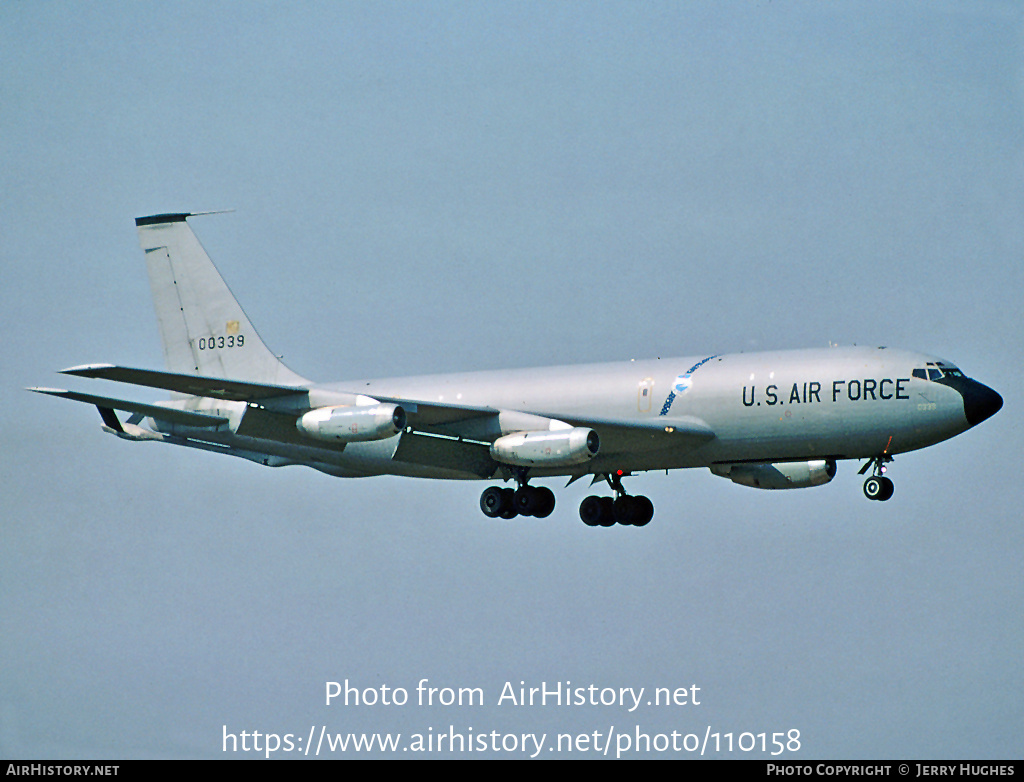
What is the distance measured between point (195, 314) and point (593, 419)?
16835 millimetres

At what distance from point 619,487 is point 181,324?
17045mm

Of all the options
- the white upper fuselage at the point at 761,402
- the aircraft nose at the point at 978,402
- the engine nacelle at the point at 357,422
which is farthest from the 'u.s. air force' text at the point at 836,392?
the engine nacelle at the point at 357,422

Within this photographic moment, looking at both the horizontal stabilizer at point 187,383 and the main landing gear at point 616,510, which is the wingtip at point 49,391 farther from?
the main landing gear at point 616,510

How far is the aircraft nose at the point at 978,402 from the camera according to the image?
46969 millimetres

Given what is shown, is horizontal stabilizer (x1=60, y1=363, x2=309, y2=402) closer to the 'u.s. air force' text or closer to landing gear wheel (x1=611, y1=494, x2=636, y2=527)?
landing gear wheel (x1=611, y1=494, x2=636, y2=527)

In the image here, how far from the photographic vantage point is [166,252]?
190 feet

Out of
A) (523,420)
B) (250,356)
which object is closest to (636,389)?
(523,420)

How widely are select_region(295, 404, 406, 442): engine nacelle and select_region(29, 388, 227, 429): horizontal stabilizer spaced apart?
21.4ft

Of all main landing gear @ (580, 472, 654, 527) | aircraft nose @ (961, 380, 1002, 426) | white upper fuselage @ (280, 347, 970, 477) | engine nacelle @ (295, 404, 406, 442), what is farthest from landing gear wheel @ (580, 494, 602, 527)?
aircraft nose @ (961, 380, 1002, 426)

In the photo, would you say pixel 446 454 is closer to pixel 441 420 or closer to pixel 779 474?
pixel 441 420

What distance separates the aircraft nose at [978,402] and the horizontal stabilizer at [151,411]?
79.0 feet

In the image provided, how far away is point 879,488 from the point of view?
47.8m

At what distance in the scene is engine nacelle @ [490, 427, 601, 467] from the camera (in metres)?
47.6

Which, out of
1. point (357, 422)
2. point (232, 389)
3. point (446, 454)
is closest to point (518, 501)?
point (446, 454)
